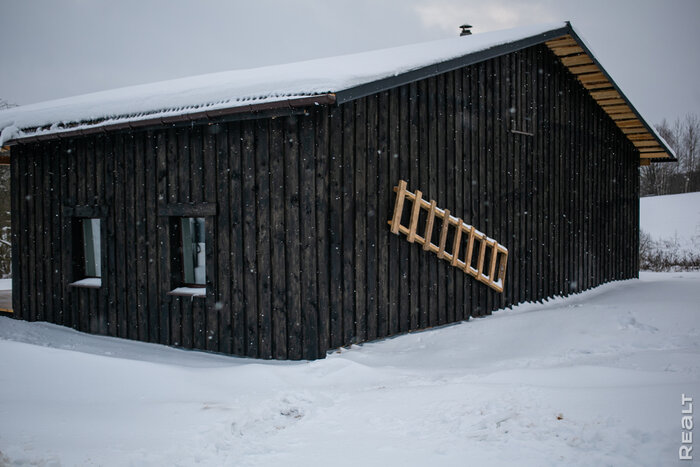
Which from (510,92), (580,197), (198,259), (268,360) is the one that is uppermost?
(510,92)

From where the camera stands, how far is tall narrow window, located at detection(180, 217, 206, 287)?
837 cm

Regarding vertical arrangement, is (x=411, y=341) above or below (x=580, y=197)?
below

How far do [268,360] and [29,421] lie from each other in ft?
A: 10.6

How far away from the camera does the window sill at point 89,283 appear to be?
30.3 feet

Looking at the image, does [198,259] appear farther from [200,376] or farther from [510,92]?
[510,92]

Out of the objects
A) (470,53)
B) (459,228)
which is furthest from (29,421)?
(470,53)

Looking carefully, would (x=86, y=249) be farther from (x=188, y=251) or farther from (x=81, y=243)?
(x=188, y=251)

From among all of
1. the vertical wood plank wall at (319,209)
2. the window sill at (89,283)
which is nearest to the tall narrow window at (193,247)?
the vertical wood plank wall at (319,209)

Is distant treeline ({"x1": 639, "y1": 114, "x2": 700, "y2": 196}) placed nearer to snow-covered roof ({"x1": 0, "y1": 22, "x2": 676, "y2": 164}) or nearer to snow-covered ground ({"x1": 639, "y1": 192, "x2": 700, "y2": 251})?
snow-covered ground ({"x1": 639, "y1": 192, "x2": 700, "y2": 251})

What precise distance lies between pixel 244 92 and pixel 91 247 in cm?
455

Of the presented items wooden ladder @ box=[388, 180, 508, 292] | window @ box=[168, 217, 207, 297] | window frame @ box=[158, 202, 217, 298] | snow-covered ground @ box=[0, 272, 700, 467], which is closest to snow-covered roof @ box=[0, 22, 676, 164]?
window frame @ box=[158, 202, 217, 298]

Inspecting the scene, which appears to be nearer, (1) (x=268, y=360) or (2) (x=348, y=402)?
(2) (x=348, y=402)

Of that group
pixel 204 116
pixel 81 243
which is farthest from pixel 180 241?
pixel 81 243

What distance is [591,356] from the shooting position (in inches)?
263
